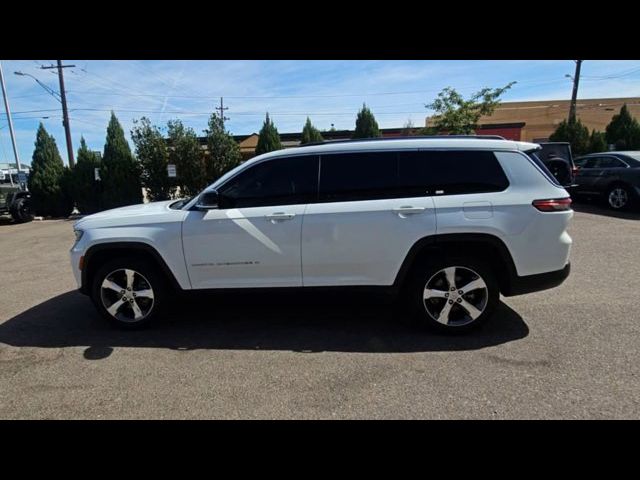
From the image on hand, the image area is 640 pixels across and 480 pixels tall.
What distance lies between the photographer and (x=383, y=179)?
359 cm

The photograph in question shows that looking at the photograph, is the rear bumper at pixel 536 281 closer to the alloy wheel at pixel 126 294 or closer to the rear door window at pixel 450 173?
the rear door window at pixel 450 173

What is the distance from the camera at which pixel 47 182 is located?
552 inches

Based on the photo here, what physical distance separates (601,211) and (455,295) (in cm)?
989

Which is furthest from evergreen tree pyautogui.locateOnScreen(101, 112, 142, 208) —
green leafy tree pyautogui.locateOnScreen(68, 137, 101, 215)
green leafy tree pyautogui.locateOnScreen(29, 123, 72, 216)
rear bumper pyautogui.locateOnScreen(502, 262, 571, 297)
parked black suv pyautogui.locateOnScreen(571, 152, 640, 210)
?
parked black suv pyautogui.locateOnScreen(571, 152, 640, 210)

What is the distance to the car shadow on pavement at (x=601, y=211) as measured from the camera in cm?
982

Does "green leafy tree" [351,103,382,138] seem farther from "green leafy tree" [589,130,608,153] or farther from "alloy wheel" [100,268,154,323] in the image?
"alloy wheel" [100,268,154,323]

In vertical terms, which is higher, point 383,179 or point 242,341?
point 383,179

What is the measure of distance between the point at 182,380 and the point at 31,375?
1.34 metres

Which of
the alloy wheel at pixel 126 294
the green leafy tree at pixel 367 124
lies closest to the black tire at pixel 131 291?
the alloy wheel at pixel 126 294

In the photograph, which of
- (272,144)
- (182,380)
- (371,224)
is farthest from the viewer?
(272,144)

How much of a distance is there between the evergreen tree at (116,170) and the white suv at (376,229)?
11.1 meters

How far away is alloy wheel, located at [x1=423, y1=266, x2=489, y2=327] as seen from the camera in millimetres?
3529
